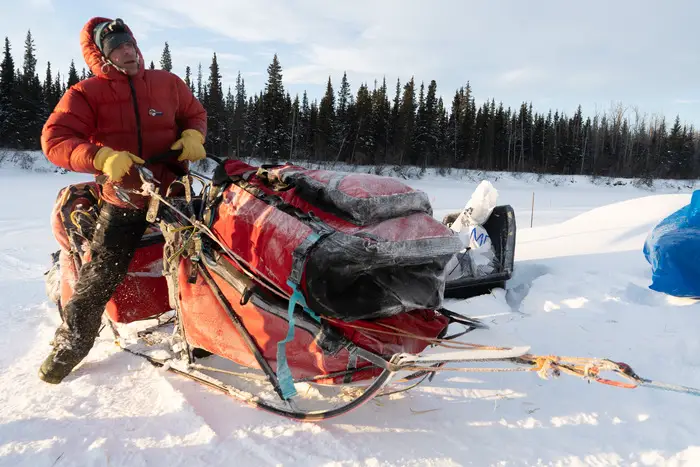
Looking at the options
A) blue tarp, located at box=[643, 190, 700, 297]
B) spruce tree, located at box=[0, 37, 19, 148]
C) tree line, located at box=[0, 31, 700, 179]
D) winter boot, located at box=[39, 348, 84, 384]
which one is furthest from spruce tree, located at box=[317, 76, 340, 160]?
winter boot, located at box=[39, 348, 84, 384]

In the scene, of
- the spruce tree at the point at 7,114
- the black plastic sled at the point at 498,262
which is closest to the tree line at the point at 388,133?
the spruce tree at the point at 7,114

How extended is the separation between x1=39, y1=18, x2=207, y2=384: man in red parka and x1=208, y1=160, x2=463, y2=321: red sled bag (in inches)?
31.2

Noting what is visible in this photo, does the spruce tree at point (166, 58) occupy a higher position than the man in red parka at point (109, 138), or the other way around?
the spruce tree at point (166, 58)

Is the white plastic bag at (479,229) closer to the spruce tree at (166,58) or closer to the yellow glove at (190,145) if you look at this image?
the yellow glove at (190,145)

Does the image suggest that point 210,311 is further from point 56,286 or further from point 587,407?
point 587,407

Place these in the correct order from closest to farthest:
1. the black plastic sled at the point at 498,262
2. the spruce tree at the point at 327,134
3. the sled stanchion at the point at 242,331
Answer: the sled stanchion at the point at 242,331, the black plastic sled at the point at 498,262, the spruce tree at the point at 327,134

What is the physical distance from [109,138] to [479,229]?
335 centimetres

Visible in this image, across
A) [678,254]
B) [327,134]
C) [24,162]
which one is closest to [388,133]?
[327,134]

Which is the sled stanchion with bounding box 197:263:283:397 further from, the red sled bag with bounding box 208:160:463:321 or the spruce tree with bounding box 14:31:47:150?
the spruce tree with bounding box 14:31:47:150

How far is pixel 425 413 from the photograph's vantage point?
216 cm

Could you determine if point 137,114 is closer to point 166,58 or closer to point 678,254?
point 678,254

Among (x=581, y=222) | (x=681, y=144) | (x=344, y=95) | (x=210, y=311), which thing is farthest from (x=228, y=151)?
(x=681, y=144)

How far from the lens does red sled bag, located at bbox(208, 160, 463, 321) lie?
1.75 meters

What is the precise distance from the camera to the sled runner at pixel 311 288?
1.76m
